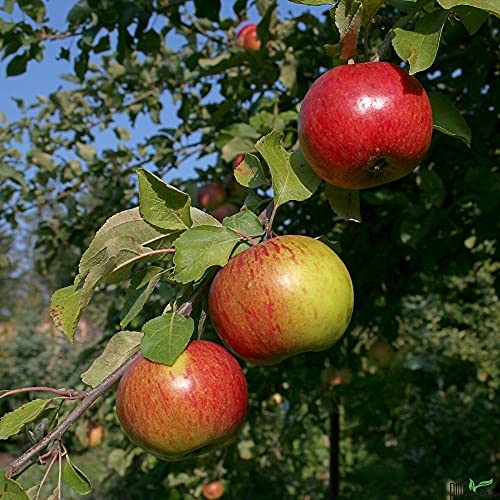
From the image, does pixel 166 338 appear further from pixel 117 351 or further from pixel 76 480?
pixel 76 480

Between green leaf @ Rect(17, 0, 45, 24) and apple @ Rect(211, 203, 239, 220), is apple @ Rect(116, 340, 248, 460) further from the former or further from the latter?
green leaf @ Rect(17, 0, 45, 24)

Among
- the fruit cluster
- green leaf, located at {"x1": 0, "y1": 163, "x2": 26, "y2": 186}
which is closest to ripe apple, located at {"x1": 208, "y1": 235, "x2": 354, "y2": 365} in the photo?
the fruit cluster

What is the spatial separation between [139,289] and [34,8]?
6.48ft

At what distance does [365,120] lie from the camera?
919mm

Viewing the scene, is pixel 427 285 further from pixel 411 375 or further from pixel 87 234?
pixel 87 234

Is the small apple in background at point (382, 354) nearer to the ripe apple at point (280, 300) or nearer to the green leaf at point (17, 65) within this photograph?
the green leaf at point (17, 65)

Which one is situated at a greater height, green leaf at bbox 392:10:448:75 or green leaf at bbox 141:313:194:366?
green leaf at bbox 392:10:448:75

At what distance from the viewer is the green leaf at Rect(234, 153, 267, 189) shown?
108cm

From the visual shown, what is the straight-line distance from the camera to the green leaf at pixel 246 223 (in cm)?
101

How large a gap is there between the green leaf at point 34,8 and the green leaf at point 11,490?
2.18m

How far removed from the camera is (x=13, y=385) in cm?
957

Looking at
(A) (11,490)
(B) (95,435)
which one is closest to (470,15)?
(A) (11,490)

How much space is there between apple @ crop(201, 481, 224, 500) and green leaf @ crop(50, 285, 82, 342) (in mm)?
2734

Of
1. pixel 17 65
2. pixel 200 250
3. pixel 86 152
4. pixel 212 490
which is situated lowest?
pixel 212 490
